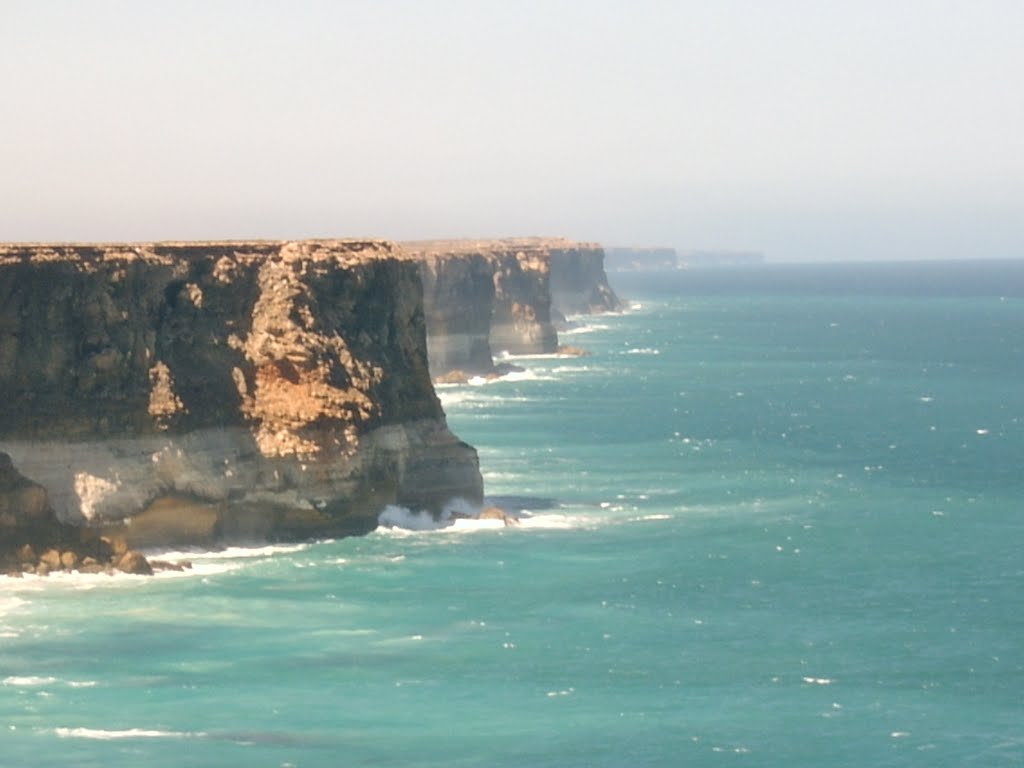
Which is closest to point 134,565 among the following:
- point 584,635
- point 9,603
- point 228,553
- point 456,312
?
point 228,553

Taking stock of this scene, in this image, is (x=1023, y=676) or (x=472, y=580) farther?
(x=472, y=580)

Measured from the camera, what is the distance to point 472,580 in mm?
63500

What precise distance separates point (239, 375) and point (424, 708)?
21999mm

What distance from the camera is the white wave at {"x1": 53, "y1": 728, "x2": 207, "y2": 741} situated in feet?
154

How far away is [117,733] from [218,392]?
22225mm

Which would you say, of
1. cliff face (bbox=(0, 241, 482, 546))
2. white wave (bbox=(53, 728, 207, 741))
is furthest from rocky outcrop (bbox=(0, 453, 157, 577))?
white wave (bbox=(53, 728, 207, 741))

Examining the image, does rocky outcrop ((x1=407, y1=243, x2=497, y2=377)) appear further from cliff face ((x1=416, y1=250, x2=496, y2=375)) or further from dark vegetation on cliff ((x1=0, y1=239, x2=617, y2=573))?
dark vegetation on cliff ((x1=0, y1=239, x2=617, y2=573))

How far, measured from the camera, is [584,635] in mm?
56469

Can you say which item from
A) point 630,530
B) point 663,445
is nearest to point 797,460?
point 663,445

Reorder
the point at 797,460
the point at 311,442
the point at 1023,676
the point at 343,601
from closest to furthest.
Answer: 1. the point at 1023,676
2. the point at 343,601
3. the point at 311,442
4. the point at 797,460

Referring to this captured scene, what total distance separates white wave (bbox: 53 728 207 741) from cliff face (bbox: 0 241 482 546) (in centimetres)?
1726

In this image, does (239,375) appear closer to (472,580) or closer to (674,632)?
(472,580)

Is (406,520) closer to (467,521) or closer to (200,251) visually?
(467,521)

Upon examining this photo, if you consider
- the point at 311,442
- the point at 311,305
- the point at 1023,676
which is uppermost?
the point at 311,305
